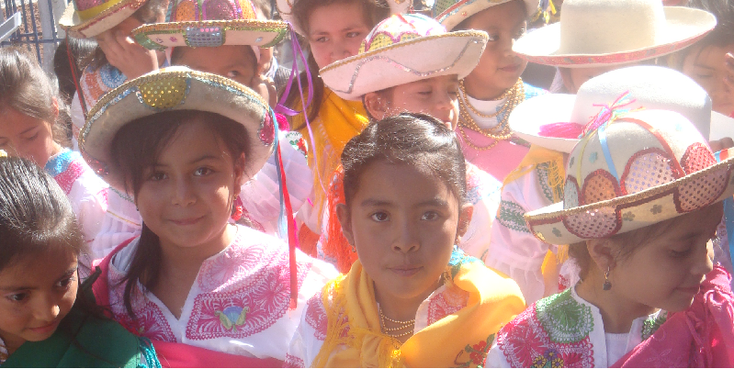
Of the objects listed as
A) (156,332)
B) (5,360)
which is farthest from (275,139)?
(5,360)

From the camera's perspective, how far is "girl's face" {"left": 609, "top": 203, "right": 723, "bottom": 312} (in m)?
1.78

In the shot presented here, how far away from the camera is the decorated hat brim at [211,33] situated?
3166mm

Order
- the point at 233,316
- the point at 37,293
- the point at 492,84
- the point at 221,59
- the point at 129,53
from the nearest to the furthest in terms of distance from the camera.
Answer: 1. the point at 37,293
2. the point at 233,316
3. the point at 221,59
4. the point at 492,84
5. the point at 129,53

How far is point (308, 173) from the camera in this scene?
11.2 ft

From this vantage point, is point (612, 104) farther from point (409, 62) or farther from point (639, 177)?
point (409, 62)

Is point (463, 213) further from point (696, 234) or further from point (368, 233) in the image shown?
point (696, 234)

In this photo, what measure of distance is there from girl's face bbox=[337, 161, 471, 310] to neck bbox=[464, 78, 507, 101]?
1619 millimetres

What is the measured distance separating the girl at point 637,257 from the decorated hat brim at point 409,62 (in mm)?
1062

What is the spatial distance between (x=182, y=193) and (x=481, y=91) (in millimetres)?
1954

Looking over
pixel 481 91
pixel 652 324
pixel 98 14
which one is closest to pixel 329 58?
pixel 481 91

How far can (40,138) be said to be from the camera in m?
3.29

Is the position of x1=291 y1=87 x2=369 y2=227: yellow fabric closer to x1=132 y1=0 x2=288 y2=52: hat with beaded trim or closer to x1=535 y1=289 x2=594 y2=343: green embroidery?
x1=132 y1=0 x2=288 y2=52: hat with beaded trim

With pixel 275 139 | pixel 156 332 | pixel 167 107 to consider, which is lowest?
pixel 156 332

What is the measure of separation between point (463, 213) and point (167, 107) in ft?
3.44
